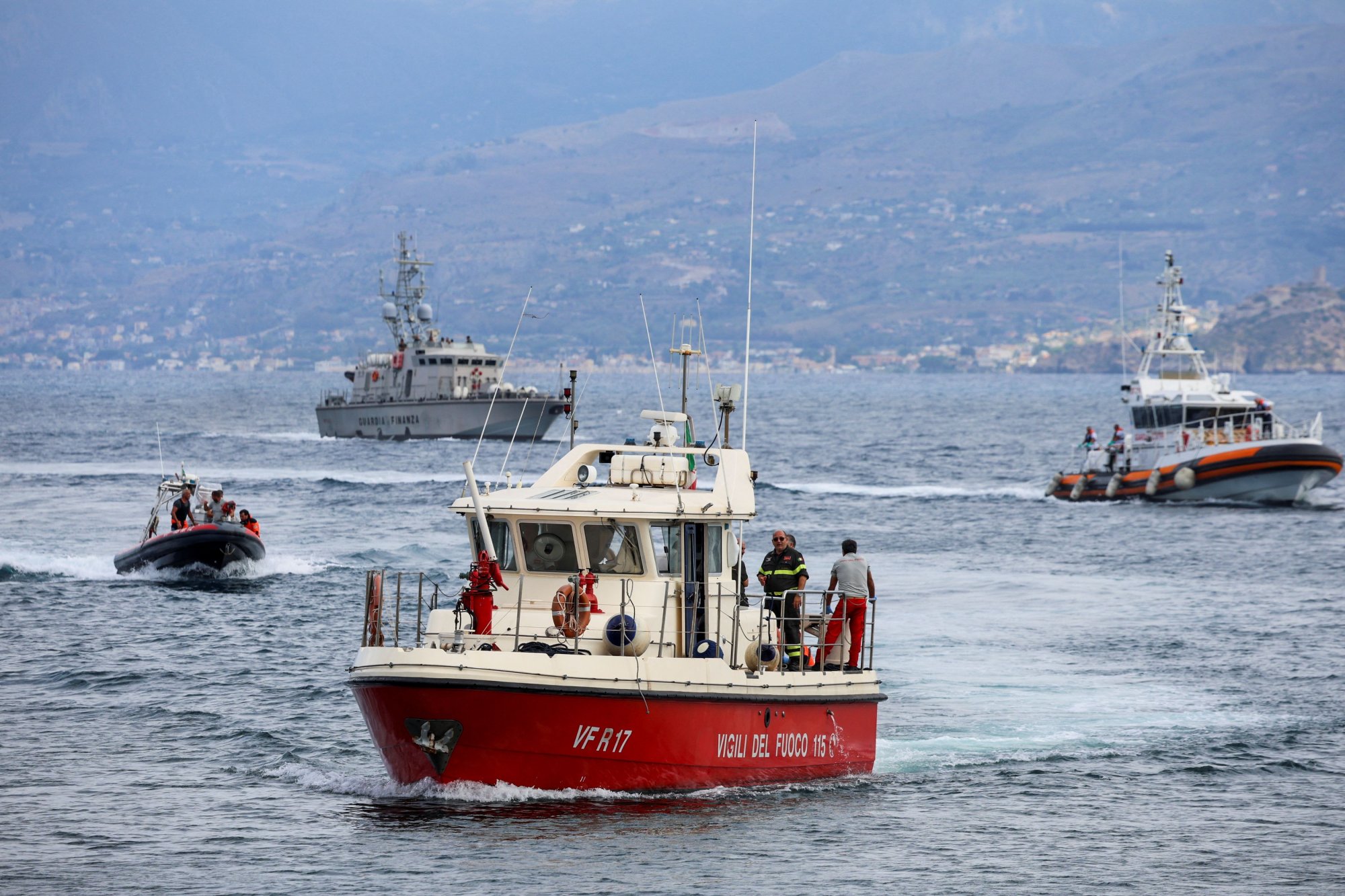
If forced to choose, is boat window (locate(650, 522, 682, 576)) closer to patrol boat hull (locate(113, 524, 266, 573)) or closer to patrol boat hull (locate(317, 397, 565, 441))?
patrol boat hull (locate(113, 524, 266, 573))

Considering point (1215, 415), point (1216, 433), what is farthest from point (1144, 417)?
point (1216, 433)

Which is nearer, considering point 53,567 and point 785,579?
point 785,579

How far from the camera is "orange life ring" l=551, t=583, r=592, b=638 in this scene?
17.4 m

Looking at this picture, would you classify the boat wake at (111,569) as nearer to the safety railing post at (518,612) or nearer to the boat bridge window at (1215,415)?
the safety railing post at (518,612)

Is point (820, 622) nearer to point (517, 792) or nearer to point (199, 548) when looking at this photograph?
point (517, 792)

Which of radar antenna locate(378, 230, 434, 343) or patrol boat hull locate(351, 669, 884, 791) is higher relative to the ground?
radar antenna locate(378, 230, 434, 343)

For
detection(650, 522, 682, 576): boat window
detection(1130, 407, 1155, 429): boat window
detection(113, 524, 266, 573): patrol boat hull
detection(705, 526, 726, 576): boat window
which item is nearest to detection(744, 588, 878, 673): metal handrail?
detection(705, 526, 726, 576): boat window

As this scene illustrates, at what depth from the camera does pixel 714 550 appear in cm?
1902

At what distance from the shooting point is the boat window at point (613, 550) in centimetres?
1830

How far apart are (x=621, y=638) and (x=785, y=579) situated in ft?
8.51

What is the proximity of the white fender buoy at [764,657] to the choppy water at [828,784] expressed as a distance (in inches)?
52.2

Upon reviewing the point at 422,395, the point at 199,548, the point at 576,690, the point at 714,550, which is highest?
the point at 422,395

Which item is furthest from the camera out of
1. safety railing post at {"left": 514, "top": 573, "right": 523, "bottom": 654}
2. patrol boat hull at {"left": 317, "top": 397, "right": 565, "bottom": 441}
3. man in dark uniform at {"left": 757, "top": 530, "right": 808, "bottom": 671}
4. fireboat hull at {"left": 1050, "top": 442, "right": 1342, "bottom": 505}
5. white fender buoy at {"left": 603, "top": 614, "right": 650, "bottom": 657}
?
patrol boat hull at {"left": 317, "top": 397, "right": 565, "bottom": 441}

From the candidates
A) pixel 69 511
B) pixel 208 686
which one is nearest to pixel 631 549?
pixel 208 686
